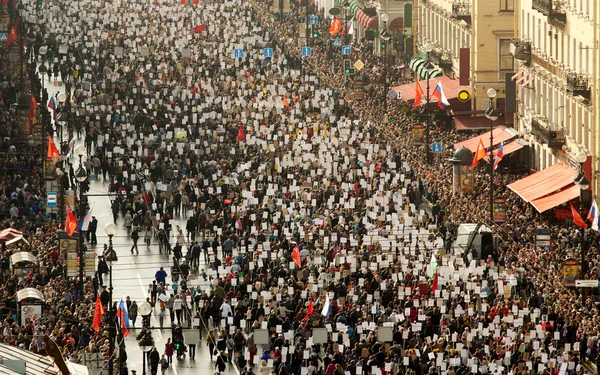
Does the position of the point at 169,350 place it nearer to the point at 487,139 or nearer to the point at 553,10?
the point at 553,10

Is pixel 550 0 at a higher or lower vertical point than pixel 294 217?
higher

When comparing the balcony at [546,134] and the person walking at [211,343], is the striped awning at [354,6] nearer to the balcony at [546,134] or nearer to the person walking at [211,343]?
the balcony at [546,134]

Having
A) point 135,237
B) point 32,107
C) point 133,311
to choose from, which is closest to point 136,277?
point 135,237

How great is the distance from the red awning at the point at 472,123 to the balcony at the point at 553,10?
34.4 ft

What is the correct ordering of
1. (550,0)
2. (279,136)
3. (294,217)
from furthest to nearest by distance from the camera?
(279,136), (550,0), (294,217)

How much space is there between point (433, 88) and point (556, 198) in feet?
93.8

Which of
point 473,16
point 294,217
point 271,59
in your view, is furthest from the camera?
point 271,59

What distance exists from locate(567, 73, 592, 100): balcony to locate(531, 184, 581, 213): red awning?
11.5 feet

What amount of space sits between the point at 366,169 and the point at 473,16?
17971 millimetres

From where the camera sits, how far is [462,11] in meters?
103

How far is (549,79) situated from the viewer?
8619 cm

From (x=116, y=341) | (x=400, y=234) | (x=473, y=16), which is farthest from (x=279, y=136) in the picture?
(x=116, y=341)

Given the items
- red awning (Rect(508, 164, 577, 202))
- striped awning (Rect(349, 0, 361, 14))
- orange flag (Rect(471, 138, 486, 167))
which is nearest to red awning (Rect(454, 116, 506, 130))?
orange flag (Rect(471, 138, 486, 167))

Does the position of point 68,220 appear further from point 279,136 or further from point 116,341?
point 279,136
